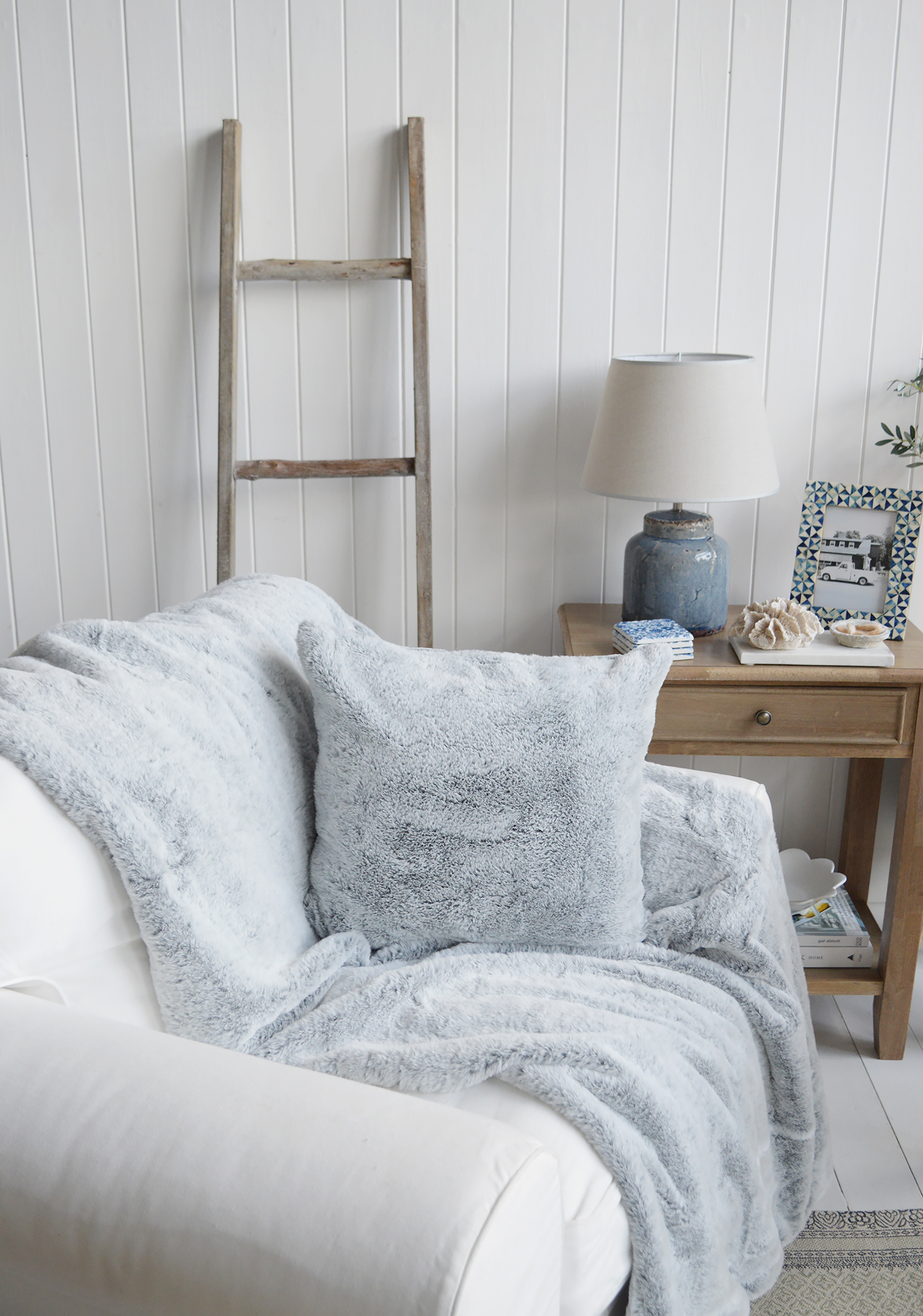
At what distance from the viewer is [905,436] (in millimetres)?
2061

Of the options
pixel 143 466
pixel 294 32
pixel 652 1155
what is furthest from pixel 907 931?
pixel 294 32

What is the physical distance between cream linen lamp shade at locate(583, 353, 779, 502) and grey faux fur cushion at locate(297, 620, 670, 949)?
548mm

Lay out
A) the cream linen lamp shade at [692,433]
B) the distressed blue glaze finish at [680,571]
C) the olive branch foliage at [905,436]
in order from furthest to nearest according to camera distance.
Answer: the olive branch foliage at [905,436] < the distressed blue glaze finish at [680,571] < the cream linen lamp shade at [692,433]

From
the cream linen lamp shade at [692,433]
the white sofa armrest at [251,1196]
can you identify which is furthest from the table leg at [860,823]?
the white sofa armrest at [251,1196]

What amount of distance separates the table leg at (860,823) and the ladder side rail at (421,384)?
0.89m

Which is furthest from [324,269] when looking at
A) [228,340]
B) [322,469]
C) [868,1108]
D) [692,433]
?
[868,1108]

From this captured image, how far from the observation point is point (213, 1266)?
2.54ft

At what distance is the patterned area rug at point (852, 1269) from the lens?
1430mm

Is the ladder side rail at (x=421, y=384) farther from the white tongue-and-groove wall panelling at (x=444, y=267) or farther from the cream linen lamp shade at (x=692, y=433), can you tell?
the cream linen lamp shade at (x=692, y=433)

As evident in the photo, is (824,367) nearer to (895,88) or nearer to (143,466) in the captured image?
(895,88)

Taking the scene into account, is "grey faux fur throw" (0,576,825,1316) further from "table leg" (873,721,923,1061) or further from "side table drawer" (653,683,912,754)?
"table leg" (873,721,923,1061)

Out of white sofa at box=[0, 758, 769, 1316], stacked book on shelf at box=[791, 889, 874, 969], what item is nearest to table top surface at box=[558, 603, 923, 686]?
stacked book on shelf at box=[791, 889, 874, 969]

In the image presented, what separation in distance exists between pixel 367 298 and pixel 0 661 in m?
1.11

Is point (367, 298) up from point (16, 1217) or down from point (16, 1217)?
up
